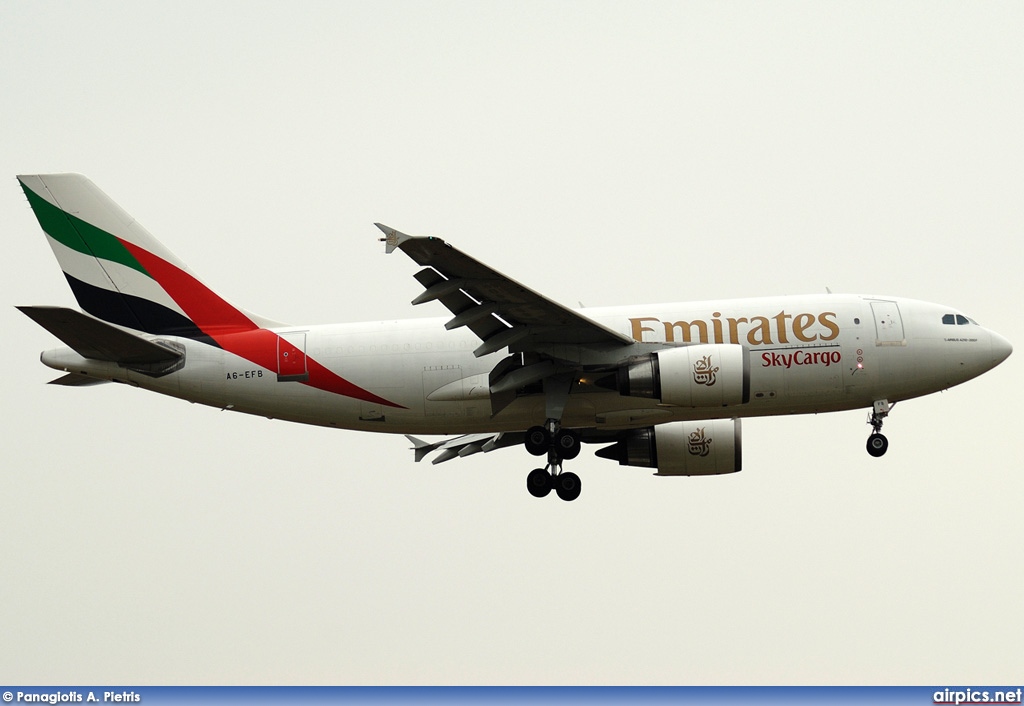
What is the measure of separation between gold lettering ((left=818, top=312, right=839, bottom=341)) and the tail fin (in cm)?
1330

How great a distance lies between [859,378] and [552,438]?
7.29 metres

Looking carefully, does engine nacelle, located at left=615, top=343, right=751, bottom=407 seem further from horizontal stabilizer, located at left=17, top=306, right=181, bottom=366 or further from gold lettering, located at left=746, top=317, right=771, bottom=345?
horizontal stabilizer, located at left=17, top=306, right=181, bottom=366

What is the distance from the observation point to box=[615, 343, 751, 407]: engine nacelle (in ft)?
99.6

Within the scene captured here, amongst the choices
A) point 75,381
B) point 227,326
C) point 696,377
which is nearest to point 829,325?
point 696,377

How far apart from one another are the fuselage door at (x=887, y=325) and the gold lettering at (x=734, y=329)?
3.21 metres

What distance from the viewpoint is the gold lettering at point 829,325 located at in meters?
32.0

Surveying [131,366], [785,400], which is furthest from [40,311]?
[785,400]

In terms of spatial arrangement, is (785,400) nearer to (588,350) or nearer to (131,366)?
(588,350)

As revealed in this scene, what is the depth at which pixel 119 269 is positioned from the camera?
34.2m

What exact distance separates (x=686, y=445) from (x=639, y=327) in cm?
508

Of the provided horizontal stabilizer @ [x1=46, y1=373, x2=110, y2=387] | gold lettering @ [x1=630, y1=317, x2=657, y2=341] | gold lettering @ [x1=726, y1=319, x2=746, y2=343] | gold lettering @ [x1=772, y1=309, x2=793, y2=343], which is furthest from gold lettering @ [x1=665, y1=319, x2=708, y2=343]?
horizontal stabilizer @ [x1=46, y1=373, x2=110, y2=387]

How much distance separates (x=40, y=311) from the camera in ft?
94.8

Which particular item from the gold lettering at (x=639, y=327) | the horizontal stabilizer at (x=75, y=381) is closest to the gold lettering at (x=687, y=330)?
the gold lettering at (x=639, y=327)

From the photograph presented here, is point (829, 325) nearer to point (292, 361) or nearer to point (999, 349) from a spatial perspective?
point (999, 349)
